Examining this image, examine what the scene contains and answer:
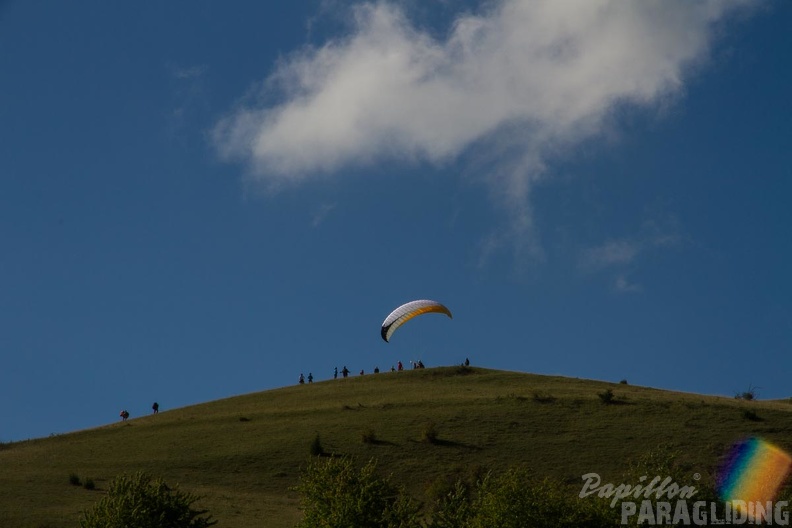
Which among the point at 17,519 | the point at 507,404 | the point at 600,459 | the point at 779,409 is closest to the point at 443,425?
the point at 507,404

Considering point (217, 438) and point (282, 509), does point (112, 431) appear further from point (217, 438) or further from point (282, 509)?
point (282, 509)

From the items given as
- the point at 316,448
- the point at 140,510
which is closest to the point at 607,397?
the point at 316,448

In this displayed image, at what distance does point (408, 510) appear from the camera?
39.4 metres

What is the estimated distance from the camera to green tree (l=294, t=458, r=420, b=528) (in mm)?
38875

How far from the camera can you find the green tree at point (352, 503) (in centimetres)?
3888

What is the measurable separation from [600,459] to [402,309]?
23779 millimetres

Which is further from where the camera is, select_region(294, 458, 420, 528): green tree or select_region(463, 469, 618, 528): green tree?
select_region(294, 458, 420, 528): green tree

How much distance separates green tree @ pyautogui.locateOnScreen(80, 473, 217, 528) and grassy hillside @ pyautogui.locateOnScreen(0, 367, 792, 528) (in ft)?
14.7

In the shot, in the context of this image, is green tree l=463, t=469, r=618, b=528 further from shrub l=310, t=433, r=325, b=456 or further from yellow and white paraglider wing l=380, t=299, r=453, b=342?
yellow and white paraglider wing l=380, t=299, r=453, b=342

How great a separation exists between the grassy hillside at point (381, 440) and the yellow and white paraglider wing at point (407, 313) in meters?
4.51

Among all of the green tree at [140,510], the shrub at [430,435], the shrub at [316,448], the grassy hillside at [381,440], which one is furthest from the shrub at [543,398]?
the green tree at [140,510]

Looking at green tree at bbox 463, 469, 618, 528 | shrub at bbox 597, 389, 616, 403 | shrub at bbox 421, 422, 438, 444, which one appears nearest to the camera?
green tree at bbox 463, 469, 618, 528

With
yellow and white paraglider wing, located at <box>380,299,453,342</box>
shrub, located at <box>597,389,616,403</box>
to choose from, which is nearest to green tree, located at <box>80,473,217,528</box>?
shrub, located at <box>597,389,616,403</box>

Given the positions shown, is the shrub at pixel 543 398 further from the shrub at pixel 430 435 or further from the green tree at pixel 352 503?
the green tree at pixel 352 503
